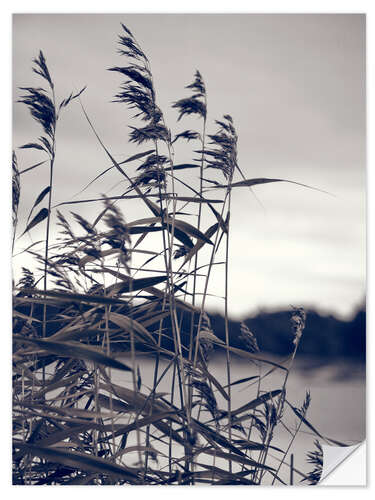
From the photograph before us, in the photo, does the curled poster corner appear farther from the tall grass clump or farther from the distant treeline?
the distant treeline

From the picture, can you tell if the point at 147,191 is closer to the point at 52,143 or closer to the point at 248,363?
the point at 52,143

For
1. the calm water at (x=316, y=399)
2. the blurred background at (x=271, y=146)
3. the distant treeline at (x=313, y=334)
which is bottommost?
the calm water at (x=316, y=399)

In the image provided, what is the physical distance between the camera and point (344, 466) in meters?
1.58

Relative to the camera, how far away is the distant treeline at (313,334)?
5.14 feet

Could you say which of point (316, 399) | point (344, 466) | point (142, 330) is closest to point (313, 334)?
point (316, 399)

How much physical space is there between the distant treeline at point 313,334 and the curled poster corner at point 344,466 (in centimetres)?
24

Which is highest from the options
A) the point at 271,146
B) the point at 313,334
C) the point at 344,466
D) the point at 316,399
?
the point at 271,146

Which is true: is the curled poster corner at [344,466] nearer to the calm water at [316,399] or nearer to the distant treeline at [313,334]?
the calm water at [316,399]

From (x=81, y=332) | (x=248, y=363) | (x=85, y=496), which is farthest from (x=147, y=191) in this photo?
(x=85, y=496)

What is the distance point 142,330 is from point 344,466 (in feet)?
2.16

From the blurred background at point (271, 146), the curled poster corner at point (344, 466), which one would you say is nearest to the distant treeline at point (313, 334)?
the blurred background at point (271, 146)

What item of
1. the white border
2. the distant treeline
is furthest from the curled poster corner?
the distant treeline

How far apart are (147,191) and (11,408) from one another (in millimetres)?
673
